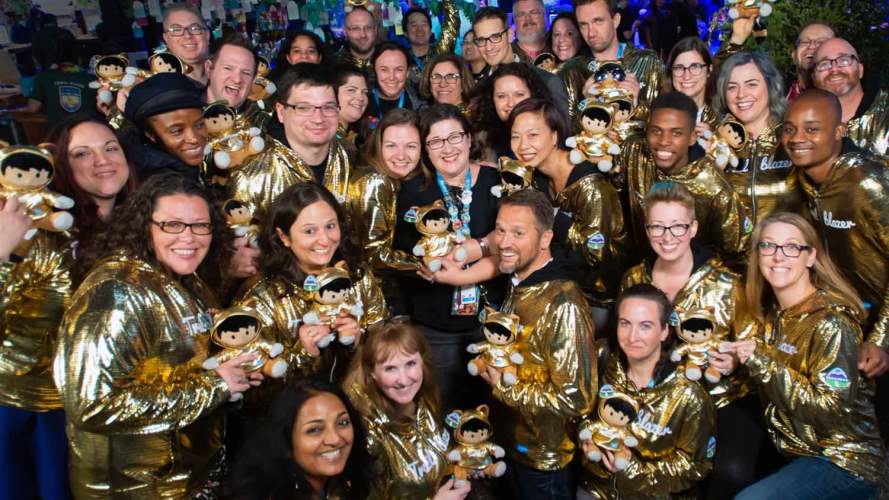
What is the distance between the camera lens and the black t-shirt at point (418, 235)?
4.34 metres

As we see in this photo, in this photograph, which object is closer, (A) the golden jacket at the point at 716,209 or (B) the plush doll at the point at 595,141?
(A) the golden jacket at the point at 716,209

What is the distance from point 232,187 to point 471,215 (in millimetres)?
1328

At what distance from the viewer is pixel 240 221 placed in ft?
12.9

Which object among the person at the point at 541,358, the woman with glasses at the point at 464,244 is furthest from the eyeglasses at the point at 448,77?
the person at the point at 541,358

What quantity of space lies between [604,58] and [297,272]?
346 centimetres

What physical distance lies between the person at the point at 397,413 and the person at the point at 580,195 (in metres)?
1.32

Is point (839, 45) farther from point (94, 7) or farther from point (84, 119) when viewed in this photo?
point (94, 7)

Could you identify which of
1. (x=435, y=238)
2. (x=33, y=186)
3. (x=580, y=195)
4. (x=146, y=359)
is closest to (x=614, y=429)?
(x=435, y=238)

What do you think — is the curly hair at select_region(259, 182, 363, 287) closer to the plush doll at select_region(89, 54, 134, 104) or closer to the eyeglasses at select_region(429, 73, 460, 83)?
the plush doll at select_region(89, 54, 134, 104)

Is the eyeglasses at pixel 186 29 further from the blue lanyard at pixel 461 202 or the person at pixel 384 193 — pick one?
the blue lanyard at pixel 461 202

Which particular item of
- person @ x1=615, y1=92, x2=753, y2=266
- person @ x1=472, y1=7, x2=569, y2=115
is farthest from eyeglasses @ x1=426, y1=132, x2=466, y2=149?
person @ x1=472, y1=7, x2=569, y2=115

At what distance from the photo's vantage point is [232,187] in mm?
4199

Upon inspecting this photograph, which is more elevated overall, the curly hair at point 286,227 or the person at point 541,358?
the curly hair at point 286,227

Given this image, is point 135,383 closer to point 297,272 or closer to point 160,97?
point 297,272
